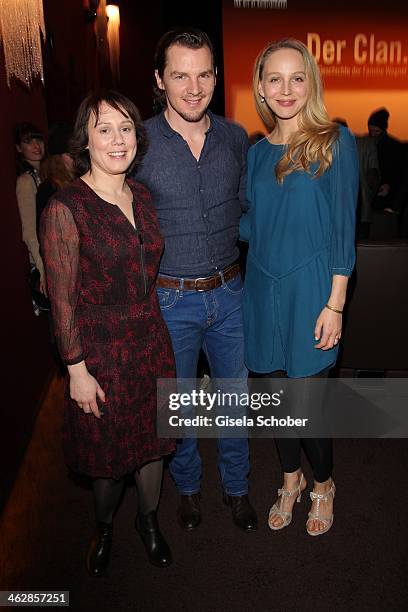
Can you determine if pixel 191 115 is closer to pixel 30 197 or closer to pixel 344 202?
pixel 344 202

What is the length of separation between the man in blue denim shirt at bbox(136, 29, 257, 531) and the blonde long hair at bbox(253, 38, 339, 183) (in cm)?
24

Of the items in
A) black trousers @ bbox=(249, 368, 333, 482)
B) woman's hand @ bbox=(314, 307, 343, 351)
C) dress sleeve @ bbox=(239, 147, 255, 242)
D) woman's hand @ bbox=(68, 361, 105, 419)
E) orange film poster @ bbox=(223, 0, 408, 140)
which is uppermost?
orange film poster @ bbox=(223, 0, 408, 140)

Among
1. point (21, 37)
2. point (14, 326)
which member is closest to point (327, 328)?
point (14, 326)

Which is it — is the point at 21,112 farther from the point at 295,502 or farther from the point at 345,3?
the point at 345,3

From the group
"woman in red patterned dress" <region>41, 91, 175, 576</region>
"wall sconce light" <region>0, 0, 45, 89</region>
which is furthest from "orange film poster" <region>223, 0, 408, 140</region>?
"woman in red patterned dress" <region>41, 91, 175, 576</region>

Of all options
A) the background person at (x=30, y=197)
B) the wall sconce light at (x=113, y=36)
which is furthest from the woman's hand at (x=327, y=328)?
the wall sconce light at (x=113, y=36)

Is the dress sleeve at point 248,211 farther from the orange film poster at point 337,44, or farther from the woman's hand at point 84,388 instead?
the orange film poster at point 337,44

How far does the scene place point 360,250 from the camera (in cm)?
297

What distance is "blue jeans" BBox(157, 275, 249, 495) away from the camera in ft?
6.66

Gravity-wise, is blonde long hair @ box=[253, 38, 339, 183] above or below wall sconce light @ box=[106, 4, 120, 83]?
below

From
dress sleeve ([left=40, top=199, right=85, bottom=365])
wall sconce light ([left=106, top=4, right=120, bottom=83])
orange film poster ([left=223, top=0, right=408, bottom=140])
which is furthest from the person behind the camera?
orange film poster ([left=223, top=0, right=408, bottom=140])

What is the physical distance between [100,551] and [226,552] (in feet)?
1.61

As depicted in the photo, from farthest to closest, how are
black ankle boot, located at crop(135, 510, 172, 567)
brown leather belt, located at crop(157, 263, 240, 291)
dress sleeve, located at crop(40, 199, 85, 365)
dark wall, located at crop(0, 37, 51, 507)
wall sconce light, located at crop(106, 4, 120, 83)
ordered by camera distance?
wall sconce light, located at crop(106, 4, 120, 83)
dark wall, located at crop(0, 37, 51, 507)
black ankle boot, located at crop(135, 510, 172, 567)
brown leather belt, located at crop(157, 263, 240, 291)
dress sleeve, located at crop(40, 199, 85, 365)

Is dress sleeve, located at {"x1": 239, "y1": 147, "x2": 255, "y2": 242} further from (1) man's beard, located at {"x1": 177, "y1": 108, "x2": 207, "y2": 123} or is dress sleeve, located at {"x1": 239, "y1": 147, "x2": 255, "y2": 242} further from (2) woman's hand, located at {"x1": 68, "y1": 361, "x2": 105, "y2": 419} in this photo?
(2) woman's hand, located at {"x1": 68, "y1": 361, "x2": 105, "y2": 419}
